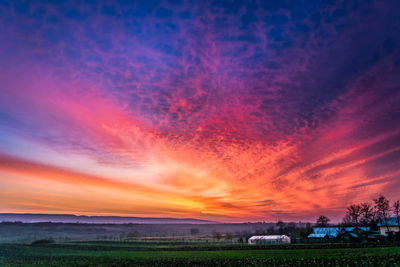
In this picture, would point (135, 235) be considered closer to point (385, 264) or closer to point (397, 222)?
point (397, 222)

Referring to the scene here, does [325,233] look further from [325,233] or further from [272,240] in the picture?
[272,240]

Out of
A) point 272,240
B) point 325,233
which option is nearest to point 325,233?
point 325,233

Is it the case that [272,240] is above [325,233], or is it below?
below

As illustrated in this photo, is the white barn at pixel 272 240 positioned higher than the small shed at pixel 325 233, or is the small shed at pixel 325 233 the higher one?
the small shed at pixel 325 233

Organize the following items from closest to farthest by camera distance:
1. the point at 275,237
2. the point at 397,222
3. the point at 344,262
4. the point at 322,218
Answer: the point at 344,262
the point at 275,237
the point at 397,222
the point at 322,218

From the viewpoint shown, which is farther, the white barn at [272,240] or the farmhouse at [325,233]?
the farmhouse at [325,233]

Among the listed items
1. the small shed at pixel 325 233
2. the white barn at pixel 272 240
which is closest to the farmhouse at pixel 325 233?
the small shed at pixel 325 233

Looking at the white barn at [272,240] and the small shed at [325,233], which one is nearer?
the white barn at [272,240]

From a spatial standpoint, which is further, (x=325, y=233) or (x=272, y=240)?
(x=325, y=233)

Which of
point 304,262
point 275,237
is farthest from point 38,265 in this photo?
point 275,237

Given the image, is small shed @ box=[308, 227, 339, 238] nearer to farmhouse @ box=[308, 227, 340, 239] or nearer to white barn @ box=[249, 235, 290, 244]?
farmhouse @ box=[308, 227, 340, 239]

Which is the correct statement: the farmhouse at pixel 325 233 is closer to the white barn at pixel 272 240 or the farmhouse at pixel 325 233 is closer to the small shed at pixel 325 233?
the small shed at pixel 325 233

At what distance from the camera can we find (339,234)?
350 feet

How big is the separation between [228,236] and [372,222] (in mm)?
64117
